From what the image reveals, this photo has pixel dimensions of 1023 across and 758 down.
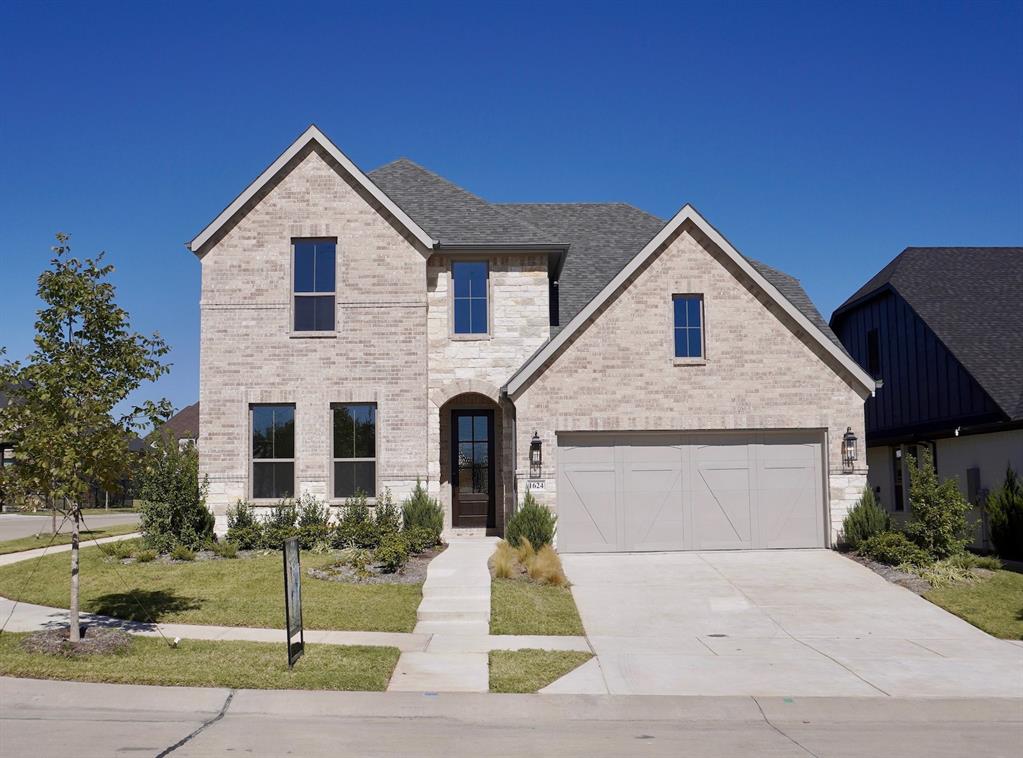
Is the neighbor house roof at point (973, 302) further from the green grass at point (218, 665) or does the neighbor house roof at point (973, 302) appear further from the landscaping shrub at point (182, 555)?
the landscaping shrub at point (182, 555)

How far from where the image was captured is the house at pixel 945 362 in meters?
20.6

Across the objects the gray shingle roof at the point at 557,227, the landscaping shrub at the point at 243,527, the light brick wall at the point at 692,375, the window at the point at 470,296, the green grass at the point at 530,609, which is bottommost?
the green grass at the point at 530,609

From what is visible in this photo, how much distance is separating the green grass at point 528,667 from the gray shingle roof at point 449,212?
11461 mm

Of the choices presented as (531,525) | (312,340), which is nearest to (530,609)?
(531,525)

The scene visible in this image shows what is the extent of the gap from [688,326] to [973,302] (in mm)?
9757

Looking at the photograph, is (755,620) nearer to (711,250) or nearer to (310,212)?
(711,250)

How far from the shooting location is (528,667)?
10523 mm

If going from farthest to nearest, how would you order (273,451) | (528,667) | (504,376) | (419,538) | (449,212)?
(449,212) → (504,376) → (273,451) → (419,538) → (528,667)

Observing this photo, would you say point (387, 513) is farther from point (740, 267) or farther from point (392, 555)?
point (740, 267)

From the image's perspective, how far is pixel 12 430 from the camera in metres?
11.3

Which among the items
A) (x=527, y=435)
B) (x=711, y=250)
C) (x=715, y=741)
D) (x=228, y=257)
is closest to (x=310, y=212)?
(x=228, y=257)

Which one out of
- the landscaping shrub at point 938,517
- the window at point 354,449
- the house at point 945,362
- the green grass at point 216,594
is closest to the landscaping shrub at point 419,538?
the green grass at point 216,594

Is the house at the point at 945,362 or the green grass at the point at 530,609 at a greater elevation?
the house at the point at 945,362

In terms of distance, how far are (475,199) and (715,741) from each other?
17.2m
